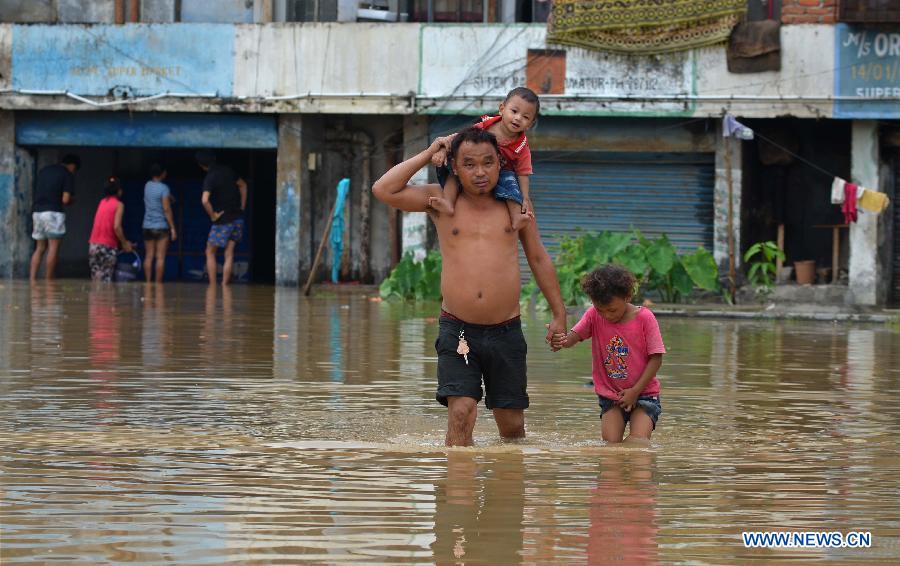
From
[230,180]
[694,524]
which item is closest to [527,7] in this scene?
[230,180]

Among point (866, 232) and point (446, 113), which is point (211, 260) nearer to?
point (446, 113)

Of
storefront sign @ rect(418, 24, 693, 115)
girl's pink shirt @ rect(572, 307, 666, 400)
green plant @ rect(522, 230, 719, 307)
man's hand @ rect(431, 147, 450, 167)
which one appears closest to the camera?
man's hand @ rect(431, 147, 450, 167)

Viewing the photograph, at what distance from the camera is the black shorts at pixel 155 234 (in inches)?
886

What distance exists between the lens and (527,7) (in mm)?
22875

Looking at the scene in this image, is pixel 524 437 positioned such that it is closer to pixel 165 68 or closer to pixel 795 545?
pixel 795 545

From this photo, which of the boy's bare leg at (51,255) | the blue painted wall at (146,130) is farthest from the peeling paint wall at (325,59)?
the boy's bare leg at (51,255)

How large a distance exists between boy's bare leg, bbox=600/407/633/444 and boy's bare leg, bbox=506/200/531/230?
92 centimetres

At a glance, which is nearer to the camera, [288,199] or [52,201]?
[52,201]

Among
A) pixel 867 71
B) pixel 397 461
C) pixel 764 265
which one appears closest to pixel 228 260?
pixel 764 265

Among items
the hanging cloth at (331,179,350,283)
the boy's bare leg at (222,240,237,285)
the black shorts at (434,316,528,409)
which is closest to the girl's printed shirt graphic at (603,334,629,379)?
the black shorts at (434,316,528,409)

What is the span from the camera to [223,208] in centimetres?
2145

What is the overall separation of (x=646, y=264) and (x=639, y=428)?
38.5 ft

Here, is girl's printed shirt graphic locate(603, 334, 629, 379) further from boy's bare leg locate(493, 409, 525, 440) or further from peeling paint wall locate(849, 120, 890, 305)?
peeling paint wall locate(849, 120, 890, 305)

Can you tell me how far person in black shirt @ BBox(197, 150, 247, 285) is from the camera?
21.3 meters
